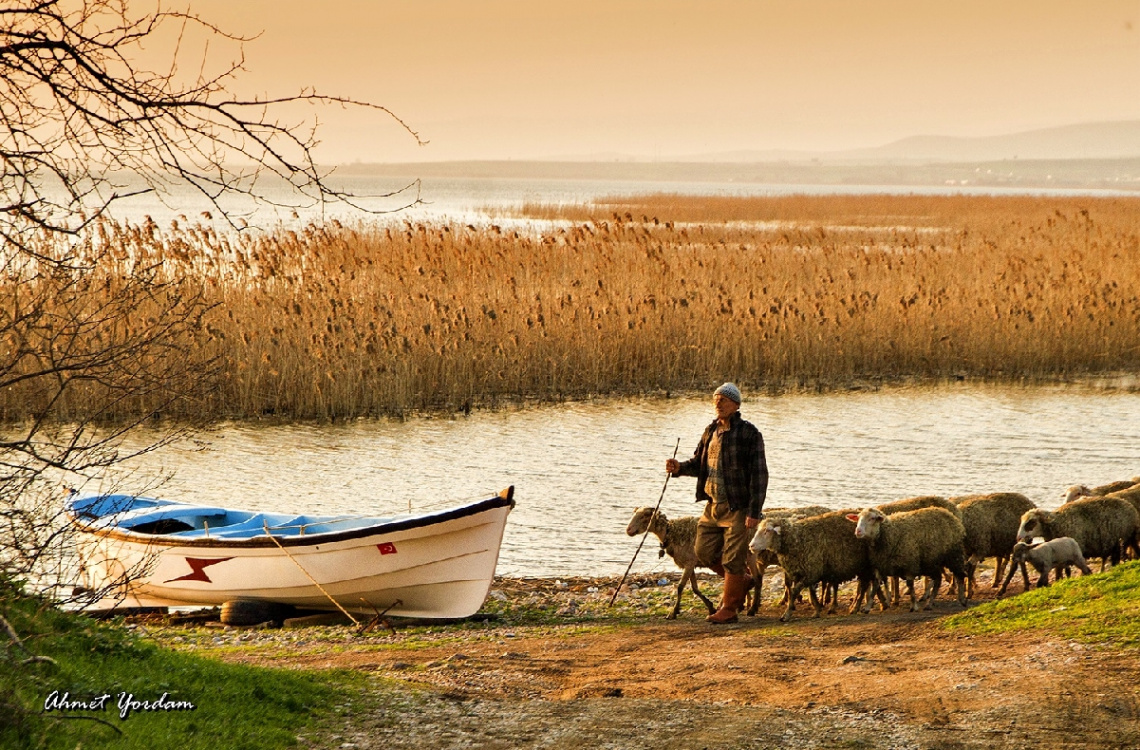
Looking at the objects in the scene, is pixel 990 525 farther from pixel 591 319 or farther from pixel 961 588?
pixel 591 319

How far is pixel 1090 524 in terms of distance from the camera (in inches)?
456

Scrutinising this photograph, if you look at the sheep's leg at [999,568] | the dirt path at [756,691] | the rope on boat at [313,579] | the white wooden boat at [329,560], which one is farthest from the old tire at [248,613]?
the sheep's leg at [999,568]

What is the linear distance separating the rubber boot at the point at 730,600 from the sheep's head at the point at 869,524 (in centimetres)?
127

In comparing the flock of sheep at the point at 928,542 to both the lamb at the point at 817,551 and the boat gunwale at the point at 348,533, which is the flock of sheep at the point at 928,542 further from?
the boat gunwale at the point at 348,533

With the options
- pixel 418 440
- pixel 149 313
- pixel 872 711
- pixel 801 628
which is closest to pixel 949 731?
pixel 872 711

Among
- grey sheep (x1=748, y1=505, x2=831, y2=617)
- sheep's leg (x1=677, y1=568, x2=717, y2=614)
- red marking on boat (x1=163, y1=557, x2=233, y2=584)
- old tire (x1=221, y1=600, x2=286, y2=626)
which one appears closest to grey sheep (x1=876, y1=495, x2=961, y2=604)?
grey sheep (x1=748, y1=505, x2=831, y2=617)

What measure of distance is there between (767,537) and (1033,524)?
2.62 metres

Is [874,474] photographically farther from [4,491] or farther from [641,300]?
[4,491]

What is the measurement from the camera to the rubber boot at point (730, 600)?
1145 centimetres

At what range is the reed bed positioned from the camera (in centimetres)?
2259

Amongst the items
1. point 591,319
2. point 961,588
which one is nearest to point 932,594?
point 961,588

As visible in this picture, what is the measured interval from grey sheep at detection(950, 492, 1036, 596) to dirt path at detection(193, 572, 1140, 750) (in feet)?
5.49

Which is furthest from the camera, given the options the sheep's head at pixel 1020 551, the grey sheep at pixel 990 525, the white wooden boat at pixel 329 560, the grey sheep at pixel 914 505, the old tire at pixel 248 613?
the old tire at pixel 248 613

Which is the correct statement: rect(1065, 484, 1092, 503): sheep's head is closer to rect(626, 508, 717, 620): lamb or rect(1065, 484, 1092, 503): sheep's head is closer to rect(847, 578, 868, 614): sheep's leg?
rect(847, 578, 868, 614): sheep's leg
